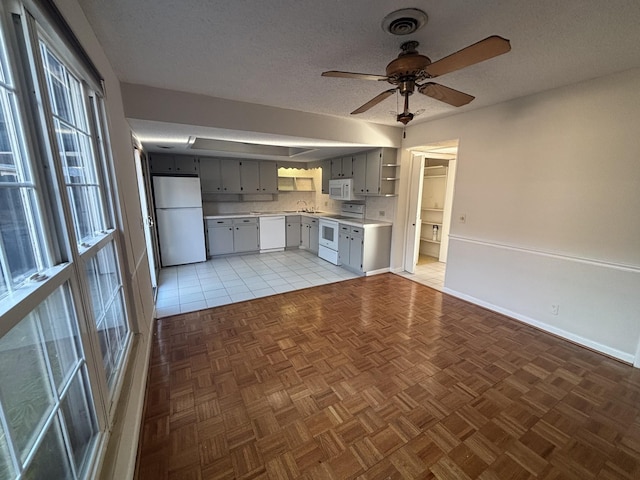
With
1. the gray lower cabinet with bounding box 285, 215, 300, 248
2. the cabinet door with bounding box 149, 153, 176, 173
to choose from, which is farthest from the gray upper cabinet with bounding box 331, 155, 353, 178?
the cabinet door with bounding box 149, 153, 176, 173

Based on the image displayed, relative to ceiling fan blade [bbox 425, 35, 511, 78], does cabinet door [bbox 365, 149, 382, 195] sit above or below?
below

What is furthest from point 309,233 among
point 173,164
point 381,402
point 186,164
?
point 381,402

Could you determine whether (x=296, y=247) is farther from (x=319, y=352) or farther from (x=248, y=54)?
(x=248, y=54)

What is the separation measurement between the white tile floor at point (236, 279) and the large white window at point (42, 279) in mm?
2194

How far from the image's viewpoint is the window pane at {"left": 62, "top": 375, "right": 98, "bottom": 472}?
1026 millimetres

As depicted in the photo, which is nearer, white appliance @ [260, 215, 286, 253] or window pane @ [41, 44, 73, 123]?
window pane @ [41, 44, 73, 123]

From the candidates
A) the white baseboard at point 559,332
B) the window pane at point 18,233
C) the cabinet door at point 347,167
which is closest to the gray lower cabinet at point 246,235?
the cabinet door at point 347,167

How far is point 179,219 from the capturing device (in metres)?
4.91

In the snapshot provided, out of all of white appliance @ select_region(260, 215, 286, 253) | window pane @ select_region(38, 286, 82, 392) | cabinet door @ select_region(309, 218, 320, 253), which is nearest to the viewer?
window pane @ select_region(38, 286, 82, 392)

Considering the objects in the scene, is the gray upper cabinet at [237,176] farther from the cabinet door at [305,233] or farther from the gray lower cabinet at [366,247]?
the gray lower cabinet at [366,247]

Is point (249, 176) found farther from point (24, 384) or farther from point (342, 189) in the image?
point (24, 384)

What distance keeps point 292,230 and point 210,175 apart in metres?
2.12

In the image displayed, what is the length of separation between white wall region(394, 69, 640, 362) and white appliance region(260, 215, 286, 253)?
377 cm

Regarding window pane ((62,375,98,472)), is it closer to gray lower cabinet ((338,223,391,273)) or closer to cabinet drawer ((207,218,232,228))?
gray lower cabinet ((338,223,391,273))
